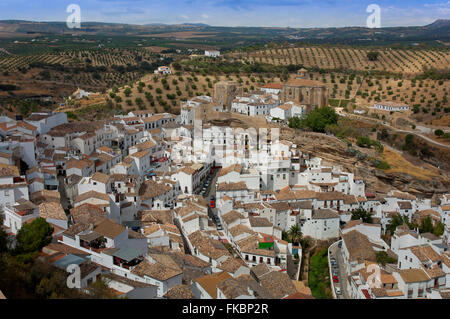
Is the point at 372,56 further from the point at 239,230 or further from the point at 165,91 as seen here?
the point at 239,230

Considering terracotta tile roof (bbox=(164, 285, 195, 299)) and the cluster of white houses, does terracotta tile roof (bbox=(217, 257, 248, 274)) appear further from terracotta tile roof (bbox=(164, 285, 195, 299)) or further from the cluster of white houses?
terracotta tile roof (bbox=(164, 285, 195, 299))

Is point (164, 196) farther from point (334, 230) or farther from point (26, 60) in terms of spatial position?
point (26, 60)

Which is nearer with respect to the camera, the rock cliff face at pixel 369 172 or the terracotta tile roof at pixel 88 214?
the terracotta tile roof at pixel 88 214


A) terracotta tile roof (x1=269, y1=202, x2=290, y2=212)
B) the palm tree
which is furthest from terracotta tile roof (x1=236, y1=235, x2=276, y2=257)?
the palm tree

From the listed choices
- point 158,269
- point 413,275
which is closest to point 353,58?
point 413,275

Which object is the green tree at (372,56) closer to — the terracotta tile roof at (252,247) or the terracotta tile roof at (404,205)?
the terracotta tile roof at (404,205)

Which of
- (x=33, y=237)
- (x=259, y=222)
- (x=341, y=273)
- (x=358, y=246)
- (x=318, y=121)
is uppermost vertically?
(x=318, y=121)

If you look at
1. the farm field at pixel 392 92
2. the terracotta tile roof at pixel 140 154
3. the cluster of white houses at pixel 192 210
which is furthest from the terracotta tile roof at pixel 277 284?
the farm field at pixel 392 92
